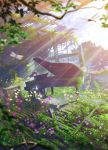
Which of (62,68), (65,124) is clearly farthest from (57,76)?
(65,124)

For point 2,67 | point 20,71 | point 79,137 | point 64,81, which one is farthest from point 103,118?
Answer: point 20,71

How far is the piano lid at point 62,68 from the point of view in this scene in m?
9.83

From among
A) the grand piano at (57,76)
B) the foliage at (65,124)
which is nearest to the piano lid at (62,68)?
the grand piano at (57,76)

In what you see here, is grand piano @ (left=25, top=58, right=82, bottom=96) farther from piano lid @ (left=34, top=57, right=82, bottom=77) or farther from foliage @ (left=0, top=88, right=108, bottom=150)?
foliage @ (left=0, top=88, right=108, bottom=150)

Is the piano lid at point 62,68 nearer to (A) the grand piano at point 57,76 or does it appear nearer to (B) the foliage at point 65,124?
(A) the grand piano at point 57,76

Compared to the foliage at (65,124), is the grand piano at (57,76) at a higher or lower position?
higher

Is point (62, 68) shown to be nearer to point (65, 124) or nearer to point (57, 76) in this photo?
point (57, 76)

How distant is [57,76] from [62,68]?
1.38 ft

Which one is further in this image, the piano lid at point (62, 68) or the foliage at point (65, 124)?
the piano lid at point (62, 68)

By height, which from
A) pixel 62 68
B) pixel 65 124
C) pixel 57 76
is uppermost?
pixel 62 68

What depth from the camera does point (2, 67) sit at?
12.9 meters

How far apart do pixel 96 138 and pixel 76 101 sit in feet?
8.11

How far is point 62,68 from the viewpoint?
991 centimetres

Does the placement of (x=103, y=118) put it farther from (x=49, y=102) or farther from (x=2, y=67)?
(x=2, y=67)
